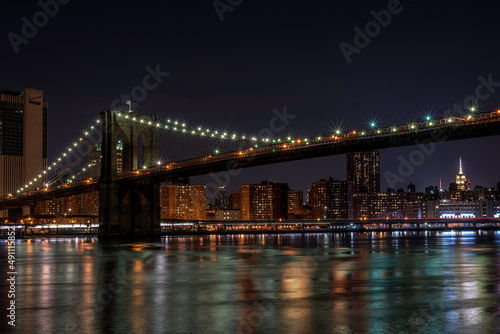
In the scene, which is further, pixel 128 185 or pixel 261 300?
pixel 128 185

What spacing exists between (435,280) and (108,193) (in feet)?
241

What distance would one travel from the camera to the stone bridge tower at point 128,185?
9062cm

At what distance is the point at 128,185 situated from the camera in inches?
3674

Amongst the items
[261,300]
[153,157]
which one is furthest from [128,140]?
[261,300]

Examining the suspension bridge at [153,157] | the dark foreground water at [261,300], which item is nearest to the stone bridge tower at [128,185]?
the suspension bridge at [153,157]

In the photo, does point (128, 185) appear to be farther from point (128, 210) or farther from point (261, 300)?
point (261, 300)

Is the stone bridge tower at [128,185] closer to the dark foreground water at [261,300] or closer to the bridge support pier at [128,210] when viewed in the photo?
the bridge support pier at [128,210]

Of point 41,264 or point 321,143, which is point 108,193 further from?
point 41,264

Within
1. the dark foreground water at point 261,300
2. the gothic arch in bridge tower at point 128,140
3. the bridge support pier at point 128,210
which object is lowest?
the dark foreground water at point 261,300

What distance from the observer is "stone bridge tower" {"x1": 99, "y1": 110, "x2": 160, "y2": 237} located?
9062 centimetres

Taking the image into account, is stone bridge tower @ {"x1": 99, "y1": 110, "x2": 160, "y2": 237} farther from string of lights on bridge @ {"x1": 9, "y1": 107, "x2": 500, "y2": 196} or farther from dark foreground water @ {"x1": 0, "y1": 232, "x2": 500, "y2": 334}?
dark foreground water @ {"x1": 0, "y1": 232, "x2": 500, "y2": 334}

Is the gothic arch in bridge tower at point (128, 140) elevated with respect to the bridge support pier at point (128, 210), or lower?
elevated

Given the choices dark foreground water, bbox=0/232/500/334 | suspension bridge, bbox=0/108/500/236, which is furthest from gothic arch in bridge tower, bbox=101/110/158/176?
dark foreground water, bbox=0/232/500/334

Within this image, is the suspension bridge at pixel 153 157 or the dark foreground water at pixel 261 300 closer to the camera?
the dark foreground water at pixel 261 300
